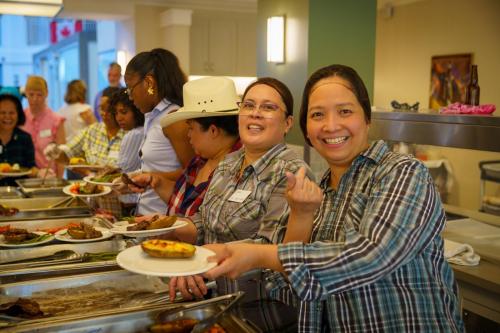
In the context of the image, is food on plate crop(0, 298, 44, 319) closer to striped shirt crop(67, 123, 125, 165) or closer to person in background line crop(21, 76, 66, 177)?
striped shirt crop(67, 123, 125, 165)

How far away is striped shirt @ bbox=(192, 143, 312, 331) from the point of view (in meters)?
1.48

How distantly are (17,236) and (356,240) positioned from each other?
1.40m

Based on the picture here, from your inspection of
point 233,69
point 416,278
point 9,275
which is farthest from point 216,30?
point 416,278

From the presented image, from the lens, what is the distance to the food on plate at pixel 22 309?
1295mm

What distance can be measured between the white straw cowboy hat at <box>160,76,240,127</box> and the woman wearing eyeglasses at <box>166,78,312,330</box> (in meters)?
Result: 0.24

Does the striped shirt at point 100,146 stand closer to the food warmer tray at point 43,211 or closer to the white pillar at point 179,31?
the food warmer tray at point 43,211

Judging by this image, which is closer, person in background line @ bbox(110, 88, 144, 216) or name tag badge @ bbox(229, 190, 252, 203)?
name tag badge @ bbox(229, 190, 252, 203)

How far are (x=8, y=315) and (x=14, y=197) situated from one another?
6.27 ft

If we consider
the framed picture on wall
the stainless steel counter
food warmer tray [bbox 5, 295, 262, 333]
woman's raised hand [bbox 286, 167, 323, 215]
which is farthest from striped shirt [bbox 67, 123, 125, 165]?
the framed picture on wall

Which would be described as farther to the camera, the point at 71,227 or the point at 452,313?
the point at 71,227

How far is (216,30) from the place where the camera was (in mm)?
7219

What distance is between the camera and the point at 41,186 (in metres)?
3.28

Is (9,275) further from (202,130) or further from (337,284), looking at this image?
(337,284)

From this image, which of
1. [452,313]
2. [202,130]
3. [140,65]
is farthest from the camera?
[140,65]
